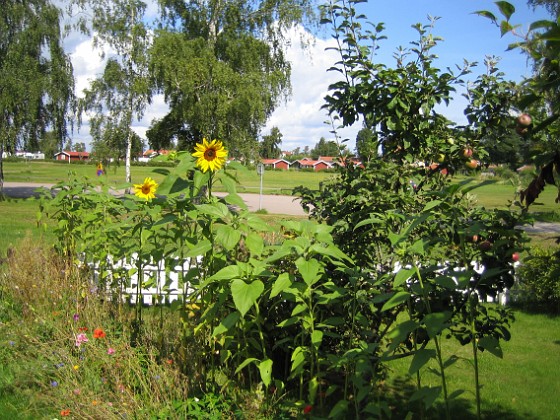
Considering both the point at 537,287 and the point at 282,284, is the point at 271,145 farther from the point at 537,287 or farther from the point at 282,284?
the point at 282,284

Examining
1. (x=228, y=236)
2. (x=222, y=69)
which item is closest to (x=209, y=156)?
(x=228, y=236)

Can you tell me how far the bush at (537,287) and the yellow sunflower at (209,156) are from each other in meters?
4.97

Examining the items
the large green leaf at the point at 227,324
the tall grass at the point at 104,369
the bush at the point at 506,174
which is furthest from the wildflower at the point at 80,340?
the bush at the point at 506,174

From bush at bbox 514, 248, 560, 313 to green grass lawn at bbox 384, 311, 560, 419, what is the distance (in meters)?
0.61

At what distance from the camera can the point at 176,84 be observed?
1980 centimetres

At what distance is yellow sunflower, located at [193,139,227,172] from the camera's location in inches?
108

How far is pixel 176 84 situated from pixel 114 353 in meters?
17.6

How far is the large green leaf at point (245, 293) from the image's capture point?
2197 mm

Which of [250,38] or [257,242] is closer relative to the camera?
[257,242]

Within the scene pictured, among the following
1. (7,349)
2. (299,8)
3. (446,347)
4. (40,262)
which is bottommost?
(446,347)

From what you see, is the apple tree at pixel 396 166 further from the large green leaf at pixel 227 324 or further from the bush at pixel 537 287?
the bush at pixel 537 287

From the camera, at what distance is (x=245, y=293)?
229 centimetres

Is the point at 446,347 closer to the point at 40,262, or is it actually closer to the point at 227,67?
the point at 40,262

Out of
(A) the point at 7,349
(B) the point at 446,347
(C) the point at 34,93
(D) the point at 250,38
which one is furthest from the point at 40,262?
(C) the point at 34,93
